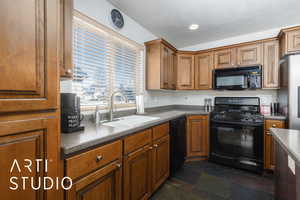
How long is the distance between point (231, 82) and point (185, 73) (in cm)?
92

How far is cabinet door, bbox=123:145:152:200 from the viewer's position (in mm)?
1265

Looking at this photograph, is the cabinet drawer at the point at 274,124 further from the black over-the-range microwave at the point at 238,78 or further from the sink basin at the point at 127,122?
the sink basin at the point at 127,122

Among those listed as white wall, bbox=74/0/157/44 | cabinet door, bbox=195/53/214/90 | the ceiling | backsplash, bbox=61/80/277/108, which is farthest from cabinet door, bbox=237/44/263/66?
white wall, bbox=74/0/157/44

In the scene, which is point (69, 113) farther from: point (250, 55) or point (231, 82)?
point (250, 55)

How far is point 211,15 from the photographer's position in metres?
2.19

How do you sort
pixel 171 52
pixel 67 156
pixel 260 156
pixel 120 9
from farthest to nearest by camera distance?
pixel 171 52
pixel 260 156
pixel 120 9
pixel 67 156

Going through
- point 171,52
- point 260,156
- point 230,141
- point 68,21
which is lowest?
point 260,156

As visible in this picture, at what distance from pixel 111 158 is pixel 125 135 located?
0.22 m

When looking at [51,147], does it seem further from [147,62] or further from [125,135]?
[147,62]

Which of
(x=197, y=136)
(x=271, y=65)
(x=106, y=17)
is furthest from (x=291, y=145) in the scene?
(x=106, y=17)

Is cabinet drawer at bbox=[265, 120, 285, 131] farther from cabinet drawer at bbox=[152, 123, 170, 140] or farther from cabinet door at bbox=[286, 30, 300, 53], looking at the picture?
cabinet drawer at bbox=[152, 123, 170, 140]

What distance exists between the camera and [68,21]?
1.07m

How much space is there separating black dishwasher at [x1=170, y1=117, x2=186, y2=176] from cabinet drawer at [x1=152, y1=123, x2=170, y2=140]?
0.14 meters

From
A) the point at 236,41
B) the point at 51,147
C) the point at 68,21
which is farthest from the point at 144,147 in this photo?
the point at 236,41
